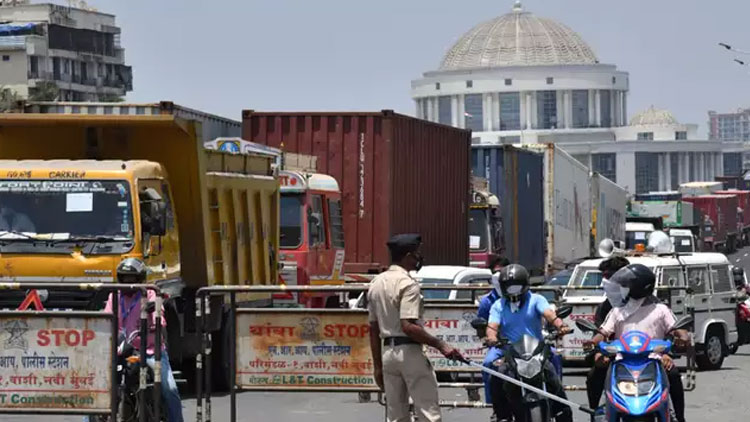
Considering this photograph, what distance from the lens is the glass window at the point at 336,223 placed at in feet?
76.1

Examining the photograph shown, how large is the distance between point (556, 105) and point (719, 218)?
96284mm

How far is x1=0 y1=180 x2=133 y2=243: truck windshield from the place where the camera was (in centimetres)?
1595

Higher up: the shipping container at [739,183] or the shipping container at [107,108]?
the shipping container at [739,183]

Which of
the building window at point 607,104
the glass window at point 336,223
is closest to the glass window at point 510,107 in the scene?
the building window at point 607,104

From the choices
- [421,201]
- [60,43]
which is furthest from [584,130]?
[421,201]

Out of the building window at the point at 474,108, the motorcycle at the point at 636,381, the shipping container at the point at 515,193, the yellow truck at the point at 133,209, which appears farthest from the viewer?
the building window at the point at 474,108

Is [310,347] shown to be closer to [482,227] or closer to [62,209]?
[62,209]

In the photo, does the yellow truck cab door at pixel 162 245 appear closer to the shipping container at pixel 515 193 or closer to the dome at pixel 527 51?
the shipping container at pixel 515 193

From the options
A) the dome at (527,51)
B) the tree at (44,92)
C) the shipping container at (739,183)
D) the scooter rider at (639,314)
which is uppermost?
the dome at (527,51)

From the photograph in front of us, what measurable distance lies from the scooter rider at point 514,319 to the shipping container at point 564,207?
26.7 m

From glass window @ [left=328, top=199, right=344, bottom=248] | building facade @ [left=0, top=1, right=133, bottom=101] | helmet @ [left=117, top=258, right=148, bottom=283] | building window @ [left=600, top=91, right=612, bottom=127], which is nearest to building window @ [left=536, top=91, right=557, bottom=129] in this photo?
building window @ [left=600, top=91, right=612, bottom=127]

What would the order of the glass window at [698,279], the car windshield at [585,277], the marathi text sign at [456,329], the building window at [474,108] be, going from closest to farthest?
1. the marathi text sign at [456,329]
2. the glass window at [698,279]
3. the car windshield at [585,277]
4. the building window at [474,108]

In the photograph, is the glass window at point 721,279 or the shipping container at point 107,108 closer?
the shipping container at point 107,108

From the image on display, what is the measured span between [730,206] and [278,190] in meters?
84.3
